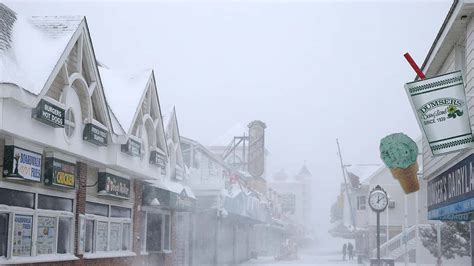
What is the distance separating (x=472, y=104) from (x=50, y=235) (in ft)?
29.0

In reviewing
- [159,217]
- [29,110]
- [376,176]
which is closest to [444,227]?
[159,217]

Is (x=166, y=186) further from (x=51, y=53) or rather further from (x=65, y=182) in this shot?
(x=51, y=53)

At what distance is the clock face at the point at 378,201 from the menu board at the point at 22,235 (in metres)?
13.2

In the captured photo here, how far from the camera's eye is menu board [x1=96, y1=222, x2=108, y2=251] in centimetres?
1800

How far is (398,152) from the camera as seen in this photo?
10.8 m

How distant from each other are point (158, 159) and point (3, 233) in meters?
9.29

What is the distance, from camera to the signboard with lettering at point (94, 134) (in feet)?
51.4

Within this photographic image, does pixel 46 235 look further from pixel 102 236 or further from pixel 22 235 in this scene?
Result: pixel 102 236

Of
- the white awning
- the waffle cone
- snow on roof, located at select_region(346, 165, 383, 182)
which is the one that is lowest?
the waffle cone

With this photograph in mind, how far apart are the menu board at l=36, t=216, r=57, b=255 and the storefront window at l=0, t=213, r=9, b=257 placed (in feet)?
4.92

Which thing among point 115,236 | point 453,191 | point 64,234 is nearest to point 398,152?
point 453,191

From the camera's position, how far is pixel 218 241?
34750 mm

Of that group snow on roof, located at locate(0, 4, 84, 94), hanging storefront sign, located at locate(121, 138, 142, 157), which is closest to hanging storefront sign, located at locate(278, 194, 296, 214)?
hanging storefront sign, located at locate(121, 138, 142, 157)

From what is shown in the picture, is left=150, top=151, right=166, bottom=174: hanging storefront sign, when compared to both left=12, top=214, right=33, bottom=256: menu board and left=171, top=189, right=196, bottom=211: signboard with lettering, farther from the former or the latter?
left=12, top=214, right=33, bottom=256: menu board
